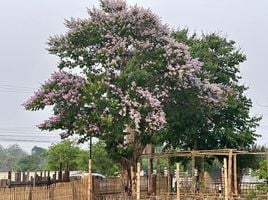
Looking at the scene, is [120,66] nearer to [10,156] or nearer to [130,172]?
[130,172]

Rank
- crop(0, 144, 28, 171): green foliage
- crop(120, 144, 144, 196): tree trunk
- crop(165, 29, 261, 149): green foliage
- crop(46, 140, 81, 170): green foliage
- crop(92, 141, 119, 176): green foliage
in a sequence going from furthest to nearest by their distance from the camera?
crop(0, 144, 28, 171): green foliage → crop(46, 140, 81, 170): green foliage → crop(92, 141, 119, 176): green foliage → crop(165, 29, 261, 149): green foliage → crop(120, 144, 144, 196): tree trunk

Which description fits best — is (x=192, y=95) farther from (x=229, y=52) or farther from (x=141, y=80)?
(x=229, y=52)

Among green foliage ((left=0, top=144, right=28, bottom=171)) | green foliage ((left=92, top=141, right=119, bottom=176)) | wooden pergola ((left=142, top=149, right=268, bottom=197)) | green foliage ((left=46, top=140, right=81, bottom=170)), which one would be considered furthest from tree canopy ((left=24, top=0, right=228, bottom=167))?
green foliage ((left=0, top=144, right=28, bottom=171))

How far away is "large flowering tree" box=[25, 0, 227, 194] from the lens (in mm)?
23000

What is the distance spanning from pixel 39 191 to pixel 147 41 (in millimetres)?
7879

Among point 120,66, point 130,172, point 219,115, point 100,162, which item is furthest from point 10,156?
point 120,66

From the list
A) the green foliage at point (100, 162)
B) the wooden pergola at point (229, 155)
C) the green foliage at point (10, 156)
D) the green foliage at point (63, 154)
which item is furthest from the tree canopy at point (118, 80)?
the green foliage at point (10, 156)

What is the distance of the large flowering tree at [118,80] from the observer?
75.5ft

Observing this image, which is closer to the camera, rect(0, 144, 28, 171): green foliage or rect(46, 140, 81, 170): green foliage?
rect(46, 140, 81, 170): green foliage

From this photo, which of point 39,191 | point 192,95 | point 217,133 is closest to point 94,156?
point 217,133

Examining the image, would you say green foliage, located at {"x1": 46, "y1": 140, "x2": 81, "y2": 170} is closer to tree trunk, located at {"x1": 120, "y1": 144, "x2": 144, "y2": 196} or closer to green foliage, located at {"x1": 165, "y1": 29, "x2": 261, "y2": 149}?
green foliage, located at {"x1": 165, "y1": 29, "x2": 261, "y2": 149}

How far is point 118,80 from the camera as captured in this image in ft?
76.1

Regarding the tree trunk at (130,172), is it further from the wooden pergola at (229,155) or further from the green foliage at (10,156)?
the green foliage at (10,156)

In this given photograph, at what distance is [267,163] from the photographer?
22703 millimetres
